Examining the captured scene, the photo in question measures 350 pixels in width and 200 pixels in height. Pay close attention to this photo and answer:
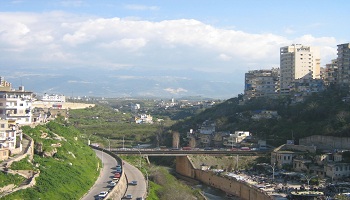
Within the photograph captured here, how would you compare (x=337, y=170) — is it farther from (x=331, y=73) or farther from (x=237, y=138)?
(x=331, y=73)

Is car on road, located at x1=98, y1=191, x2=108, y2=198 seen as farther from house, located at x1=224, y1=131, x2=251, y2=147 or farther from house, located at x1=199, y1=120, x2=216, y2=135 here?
house, located at x1=199, y1=120, x2=216, y2=135

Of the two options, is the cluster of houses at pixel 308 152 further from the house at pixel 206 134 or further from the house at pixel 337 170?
the house at pixel 206 134

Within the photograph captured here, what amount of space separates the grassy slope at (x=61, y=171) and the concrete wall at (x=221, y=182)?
43.2ft

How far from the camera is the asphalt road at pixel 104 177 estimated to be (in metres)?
33.1

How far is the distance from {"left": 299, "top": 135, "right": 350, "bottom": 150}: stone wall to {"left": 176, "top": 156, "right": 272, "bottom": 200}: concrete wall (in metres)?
13.3

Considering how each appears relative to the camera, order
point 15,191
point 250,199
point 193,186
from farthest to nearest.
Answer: point 193,186 → point 250,199 → point 15,191

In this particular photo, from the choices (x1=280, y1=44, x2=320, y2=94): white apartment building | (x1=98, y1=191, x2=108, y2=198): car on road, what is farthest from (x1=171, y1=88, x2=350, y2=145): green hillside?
(x1=98, y1=191, x2=108, y2=198): car on road

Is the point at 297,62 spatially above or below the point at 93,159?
above

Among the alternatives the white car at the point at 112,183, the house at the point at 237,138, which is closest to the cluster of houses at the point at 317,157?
the house at the point at 237,138

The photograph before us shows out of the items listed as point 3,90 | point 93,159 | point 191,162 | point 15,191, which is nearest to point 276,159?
point 191,162

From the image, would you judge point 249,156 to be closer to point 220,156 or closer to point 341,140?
point 220,156

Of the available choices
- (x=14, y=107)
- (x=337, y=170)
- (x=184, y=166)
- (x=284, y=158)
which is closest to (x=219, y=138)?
(x=184, y=166)

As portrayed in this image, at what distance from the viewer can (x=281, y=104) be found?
257 feet

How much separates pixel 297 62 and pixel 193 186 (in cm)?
4316
